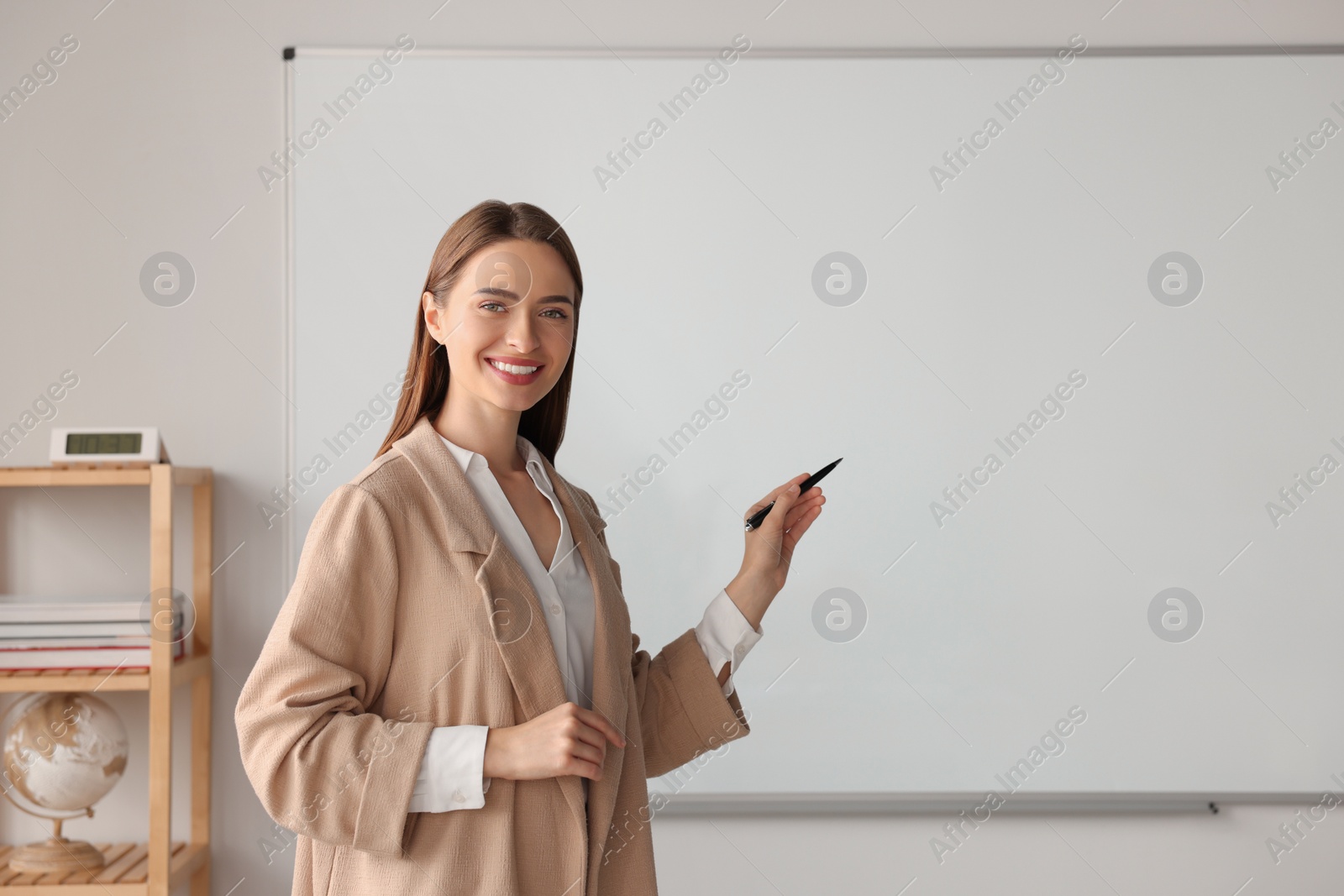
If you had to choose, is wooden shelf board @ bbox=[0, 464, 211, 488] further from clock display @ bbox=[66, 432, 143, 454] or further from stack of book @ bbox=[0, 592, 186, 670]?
stack of book @ bbox=[0, 592, 186, 670]

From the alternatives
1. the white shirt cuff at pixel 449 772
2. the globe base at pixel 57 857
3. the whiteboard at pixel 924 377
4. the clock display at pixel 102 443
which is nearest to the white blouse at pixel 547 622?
the white shirt cuff at pixel 449 772

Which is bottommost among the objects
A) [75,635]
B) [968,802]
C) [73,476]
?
[968,802]

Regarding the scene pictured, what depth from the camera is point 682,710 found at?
3.86 ft

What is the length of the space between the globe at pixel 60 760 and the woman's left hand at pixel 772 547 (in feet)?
4.32

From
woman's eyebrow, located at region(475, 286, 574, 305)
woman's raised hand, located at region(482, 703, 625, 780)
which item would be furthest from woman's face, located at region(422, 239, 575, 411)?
woman's raised hand, located at region(482, 703, 625, 780)

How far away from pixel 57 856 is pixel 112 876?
113 mm

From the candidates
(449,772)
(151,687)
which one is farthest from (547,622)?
(151,687)

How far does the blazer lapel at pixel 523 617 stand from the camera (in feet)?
3.06

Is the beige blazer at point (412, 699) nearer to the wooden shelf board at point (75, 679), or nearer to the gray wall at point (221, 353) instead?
the wooden shelf board at point (75, 679)

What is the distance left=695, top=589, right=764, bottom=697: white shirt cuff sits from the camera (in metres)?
1.18

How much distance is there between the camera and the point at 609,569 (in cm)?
115

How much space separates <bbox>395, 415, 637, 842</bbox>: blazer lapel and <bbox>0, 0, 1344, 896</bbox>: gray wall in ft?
3.66

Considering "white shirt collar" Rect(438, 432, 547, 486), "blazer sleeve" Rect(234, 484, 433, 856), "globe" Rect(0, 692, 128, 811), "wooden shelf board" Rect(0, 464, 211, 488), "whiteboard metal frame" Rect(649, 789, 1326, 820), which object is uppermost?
"wooden shelf board" Rect(0, 464, 211, 488)

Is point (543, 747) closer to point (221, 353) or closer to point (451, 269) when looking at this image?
point (451, 269)
